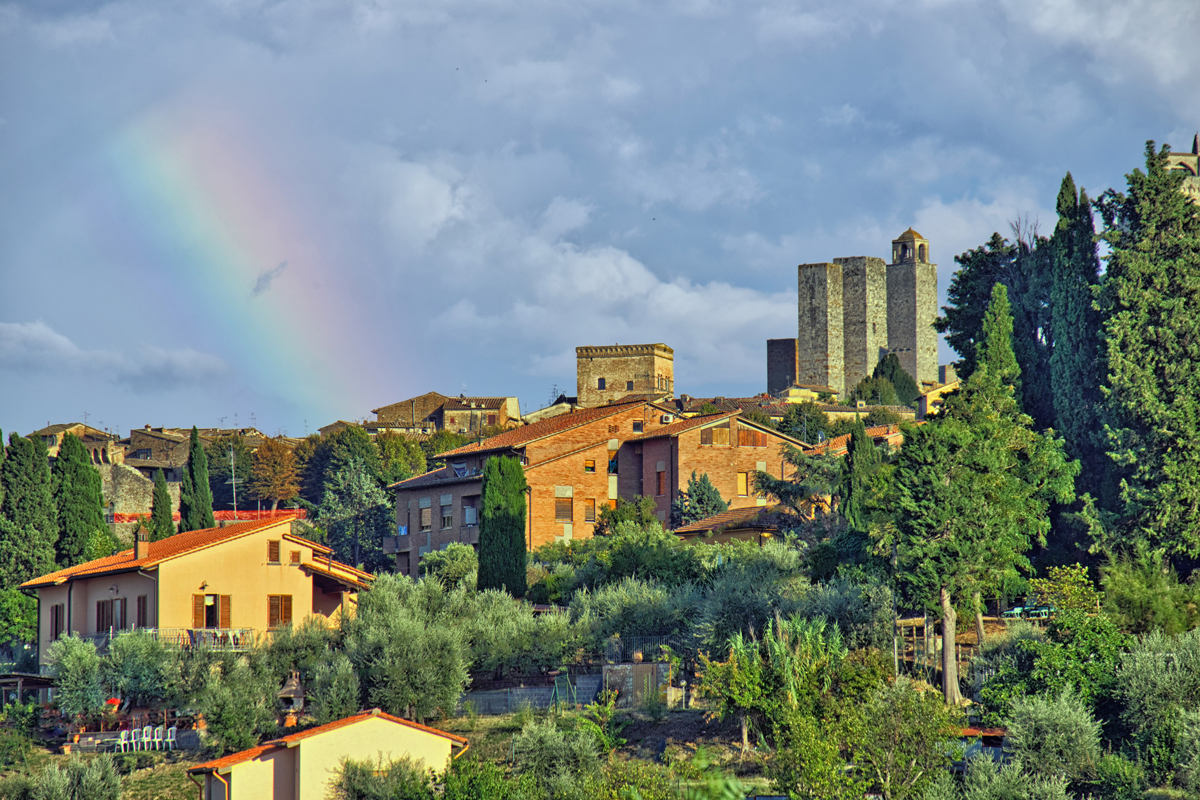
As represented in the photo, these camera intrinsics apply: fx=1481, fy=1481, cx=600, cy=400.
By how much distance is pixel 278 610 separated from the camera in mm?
44469

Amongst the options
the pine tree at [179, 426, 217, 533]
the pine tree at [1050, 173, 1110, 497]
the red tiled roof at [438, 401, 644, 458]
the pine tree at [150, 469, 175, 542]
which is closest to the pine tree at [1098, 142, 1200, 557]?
the pine tree at [1050, 173, 1110, 497]

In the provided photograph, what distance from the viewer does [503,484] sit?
4906cm

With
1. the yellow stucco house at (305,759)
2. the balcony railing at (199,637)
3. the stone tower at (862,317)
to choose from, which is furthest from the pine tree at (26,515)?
the stone tower at (862,317)

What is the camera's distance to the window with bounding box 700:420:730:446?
6109cm

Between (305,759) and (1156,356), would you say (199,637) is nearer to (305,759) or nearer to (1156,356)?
(305,759)

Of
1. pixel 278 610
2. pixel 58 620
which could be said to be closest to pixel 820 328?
pixel 278 610

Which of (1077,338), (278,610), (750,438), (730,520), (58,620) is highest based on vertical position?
(1077,338)

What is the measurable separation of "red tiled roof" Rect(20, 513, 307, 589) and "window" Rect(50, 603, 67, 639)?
82 cm

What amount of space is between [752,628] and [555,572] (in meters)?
15.6

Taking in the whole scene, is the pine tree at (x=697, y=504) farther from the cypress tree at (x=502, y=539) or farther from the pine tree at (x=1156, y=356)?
the pine tree at (x=1156, y=356)

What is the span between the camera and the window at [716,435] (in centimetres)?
6109

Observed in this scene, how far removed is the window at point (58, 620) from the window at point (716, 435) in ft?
85.5

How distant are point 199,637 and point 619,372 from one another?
73.0 metres

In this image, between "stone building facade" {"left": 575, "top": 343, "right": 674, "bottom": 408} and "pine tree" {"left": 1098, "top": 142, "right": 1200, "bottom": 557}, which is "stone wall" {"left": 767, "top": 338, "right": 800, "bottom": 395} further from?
"pine tree" {"left": 1098, "top": 142, "right": 1200, "bottom": 557}
